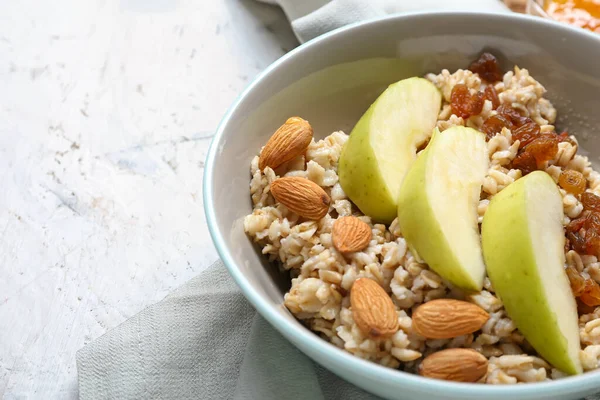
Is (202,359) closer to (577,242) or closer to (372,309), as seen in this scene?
(372,309)


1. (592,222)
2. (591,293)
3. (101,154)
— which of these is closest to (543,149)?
(592,222)

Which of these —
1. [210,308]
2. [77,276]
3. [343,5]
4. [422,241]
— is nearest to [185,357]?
[210,308]

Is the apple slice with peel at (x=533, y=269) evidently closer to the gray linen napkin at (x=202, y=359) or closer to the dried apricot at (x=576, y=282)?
the dried apricot at (x=576, y=282)

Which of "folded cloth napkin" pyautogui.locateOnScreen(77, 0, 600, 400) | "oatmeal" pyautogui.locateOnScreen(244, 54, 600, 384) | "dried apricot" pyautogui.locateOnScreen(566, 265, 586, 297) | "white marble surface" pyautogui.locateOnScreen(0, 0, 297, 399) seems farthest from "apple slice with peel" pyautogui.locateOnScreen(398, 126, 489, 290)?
"white marble surface" pyautogui.locateOnScreen(0, 0, 297, 399)

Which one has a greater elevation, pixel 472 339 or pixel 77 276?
pixel 472 339

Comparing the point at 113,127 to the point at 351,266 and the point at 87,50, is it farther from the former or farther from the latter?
the point at 351,266
